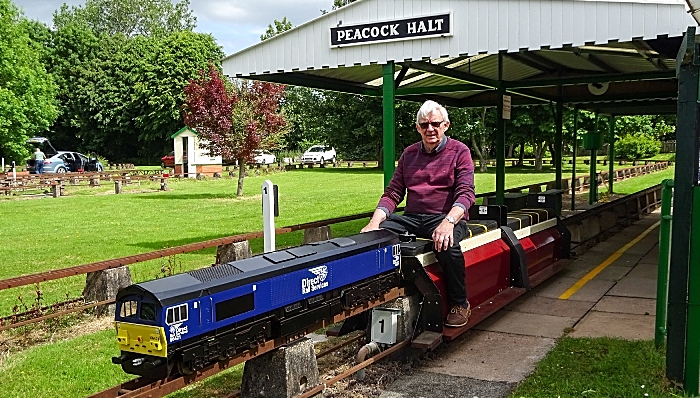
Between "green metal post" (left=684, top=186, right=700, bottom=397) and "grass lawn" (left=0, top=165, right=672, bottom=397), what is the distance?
139 inches

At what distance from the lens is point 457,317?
613cm

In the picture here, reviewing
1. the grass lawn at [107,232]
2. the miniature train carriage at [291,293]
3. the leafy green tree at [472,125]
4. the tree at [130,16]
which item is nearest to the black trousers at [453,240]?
the miniature train carriage at [291,293]

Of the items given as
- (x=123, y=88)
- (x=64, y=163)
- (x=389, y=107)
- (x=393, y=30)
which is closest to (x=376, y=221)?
(x=389, y=107)

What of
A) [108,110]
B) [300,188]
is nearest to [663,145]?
[300,188]

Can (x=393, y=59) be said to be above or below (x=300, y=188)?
above

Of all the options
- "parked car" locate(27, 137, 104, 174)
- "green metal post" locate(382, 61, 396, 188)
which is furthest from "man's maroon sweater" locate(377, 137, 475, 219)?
"parked car" locate(27, 137, 104, 174)

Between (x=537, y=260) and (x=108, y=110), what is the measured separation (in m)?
57.6

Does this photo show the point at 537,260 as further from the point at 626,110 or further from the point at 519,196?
the point at 626,110

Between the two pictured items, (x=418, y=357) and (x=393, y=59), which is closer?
(x=418, y=357)

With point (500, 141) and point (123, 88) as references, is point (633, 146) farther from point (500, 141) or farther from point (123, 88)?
point (123, 88)

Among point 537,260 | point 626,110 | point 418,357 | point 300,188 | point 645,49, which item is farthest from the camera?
point 300,188

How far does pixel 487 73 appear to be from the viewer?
14055mm

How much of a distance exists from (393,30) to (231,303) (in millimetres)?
6083

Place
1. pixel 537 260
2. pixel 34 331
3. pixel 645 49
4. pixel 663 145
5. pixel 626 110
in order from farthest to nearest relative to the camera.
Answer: pixel 663 145 → pixel 626 110 → pixel 645 49 → pixel 537 260 → pixel 34 331
